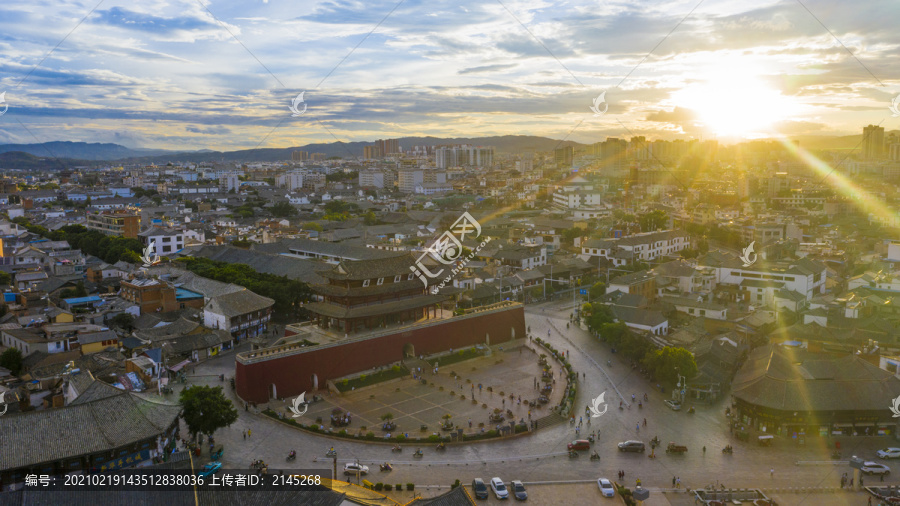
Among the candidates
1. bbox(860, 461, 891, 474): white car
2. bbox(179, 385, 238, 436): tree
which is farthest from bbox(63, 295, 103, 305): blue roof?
bbox(860, 461, 891, 474): white car

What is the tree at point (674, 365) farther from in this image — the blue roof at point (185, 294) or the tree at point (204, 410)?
the blue roof at point (185, 294)

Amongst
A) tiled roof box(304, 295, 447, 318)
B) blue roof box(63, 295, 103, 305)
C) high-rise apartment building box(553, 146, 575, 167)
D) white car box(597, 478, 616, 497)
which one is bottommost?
white car box(597, 478, 616, 497)

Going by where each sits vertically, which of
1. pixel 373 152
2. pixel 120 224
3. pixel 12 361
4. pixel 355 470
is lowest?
pixel 355 470

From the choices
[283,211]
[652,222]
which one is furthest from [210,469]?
[283,211]

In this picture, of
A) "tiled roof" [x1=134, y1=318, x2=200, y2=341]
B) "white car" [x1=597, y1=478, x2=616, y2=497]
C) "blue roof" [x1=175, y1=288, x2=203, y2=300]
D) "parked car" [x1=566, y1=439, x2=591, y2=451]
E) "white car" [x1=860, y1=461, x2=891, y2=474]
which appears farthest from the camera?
"blue roof" [x1=175, y1=288, x2=203, y2=300]

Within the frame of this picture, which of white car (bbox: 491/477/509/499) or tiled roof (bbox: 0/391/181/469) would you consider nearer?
tiled roof (bbox: 0/391/181/469)

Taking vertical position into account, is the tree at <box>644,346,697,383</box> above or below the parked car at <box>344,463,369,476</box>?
above

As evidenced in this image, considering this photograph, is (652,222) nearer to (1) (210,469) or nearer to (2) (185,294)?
(2) (185,294)

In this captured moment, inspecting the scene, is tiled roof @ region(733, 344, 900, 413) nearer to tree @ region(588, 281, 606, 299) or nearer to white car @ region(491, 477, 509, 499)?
white car @ region(491, 477, 509, 499)
